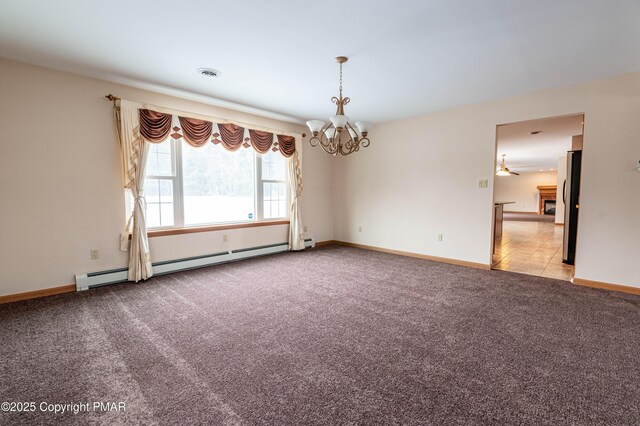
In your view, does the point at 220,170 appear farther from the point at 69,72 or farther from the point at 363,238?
the point at 363,238

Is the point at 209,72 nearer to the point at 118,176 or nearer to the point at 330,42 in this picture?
the point at 330,42

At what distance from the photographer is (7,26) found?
8.05 feet

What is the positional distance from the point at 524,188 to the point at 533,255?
1226 cm

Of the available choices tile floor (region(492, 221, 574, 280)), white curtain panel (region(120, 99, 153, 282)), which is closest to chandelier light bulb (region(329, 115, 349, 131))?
white curtain panel (region(120, 99, 153, 282))

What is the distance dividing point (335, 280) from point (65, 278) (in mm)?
3243

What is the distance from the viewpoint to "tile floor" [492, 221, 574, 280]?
4391 mm

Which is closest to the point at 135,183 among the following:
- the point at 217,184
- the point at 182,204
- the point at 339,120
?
the point at 182,204

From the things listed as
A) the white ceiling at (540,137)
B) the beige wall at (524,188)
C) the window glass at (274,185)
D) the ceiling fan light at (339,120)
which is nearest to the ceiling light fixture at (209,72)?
the ceiling fan light at (339,120)

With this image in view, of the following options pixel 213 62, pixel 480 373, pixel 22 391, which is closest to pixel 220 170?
pixel 213 62

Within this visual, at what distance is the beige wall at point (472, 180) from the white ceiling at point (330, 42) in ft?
1.26

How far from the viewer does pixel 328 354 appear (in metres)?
2.13

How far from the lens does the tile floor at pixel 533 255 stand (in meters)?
4.39

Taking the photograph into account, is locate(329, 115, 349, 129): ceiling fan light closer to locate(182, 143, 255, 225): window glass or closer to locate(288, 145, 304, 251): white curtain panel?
locate(182, 143, 255, 225): window glass

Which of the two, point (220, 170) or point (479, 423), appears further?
point (220, 170)
